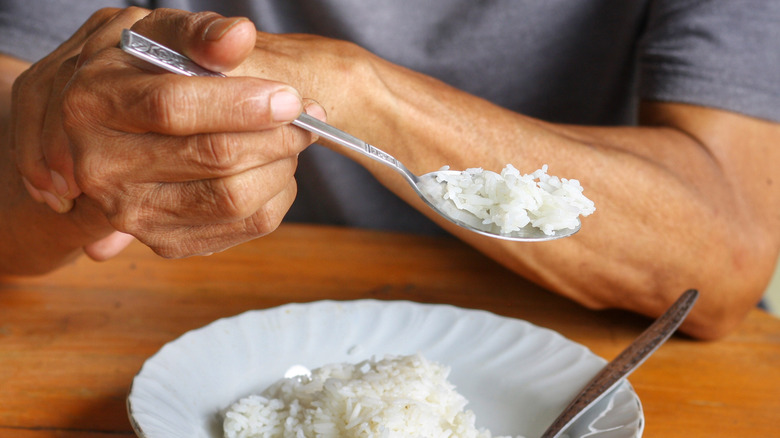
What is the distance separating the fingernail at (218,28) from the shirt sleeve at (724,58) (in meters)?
0.83

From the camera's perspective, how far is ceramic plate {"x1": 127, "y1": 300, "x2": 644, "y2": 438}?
2.06 feet

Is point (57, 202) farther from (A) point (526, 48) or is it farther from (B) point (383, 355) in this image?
(A) point (526, 48)

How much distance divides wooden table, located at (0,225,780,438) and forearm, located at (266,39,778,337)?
0.18 feet

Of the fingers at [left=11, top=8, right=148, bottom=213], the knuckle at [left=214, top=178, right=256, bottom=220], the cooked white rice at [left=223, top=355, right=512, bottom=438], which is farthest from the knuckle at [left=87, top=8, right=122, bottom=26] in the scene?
the cooked white rice at [left=223, top=355, right=512, bottom=438]

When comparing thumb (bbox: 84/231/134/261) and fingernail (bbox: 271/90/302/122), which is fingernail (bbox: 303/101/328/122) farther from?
thumb (bbox: 84/231/134/261)

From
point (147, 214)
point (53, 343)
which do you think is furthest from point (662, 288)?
point (53, 343)

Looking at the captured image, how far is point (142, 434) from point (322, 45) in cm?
46

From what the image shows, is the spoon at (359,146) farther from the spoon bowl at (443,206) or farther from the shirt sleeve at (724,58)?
the shirt sleeve at (724,58)

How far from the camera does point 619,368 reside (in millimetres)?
659

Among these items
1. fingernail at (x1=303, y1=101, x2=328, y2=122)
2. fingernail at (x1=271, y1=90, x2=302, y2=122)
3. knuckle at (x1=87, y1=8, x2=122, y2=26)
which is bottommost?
knuckle at (x1=87, y1=8, x2=122, y2=26)

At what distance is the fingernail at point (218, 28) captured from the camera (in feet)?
1.62

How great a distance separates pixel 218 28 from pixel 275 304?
1.75ft

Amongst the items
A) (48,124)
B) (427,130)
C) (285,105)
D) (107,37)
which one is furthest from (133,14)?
(427,130)

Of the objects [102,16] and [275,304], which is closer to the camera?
[102,16]
